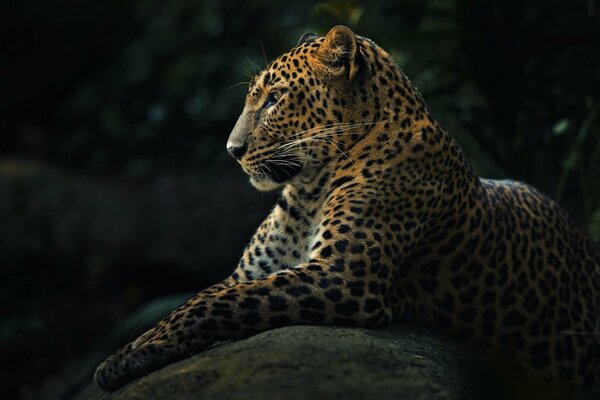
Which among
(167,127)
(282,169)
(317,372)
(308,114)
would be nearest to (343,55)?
(308,114)

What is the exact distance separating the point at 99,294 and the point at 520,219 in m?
8.05

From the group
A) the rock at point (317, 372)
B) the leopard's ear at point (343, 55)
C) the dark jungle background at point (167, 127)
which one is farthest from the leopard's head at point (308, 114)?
the dark jungle background at point (167, 127)

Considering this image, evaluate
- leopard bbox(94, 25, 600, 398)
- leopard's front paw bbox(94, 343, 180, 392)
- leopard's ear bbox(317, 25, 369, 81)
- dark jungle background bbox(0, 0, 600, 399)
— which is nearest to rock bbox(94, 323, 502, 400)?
leopard's front paw bbox(94, 343, 180, 392)

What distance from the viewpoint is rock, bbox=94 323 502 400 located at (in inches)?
149

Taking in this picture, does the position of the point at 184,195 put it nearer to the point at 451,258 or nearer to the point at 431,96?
the point at 431,96

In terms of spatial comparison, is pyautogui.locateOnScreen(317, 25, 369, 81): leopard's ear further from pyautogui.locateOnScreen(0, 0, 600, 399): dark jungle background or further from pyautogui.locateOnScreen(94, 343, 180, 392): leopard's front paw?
pyautogui.locateOnScreen(0, 0, 600, 399): dark jungle background

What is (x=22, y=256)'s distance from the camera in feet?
41.5

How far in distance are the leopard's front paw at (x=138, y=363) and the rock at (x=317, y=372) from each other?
100 millimetres

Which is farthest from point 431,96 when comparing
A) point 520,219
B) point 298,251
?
point 298,251

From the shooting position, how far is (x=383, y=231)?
5.02 metres

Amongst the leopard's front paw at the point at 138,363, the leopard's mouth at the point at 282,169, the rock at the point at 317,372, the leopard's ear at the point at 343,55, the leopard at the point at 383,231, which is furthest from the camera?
the leopard's mouth at the point at 282,169

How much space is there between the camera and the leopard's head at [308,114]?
5320 mm

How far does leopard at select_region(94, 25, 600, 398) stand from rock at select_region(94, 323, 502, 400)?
0.85 ft

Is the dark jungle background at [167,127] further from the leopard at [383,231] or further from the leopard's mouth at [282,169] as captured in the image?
the leopard's mouth at [282,169]
